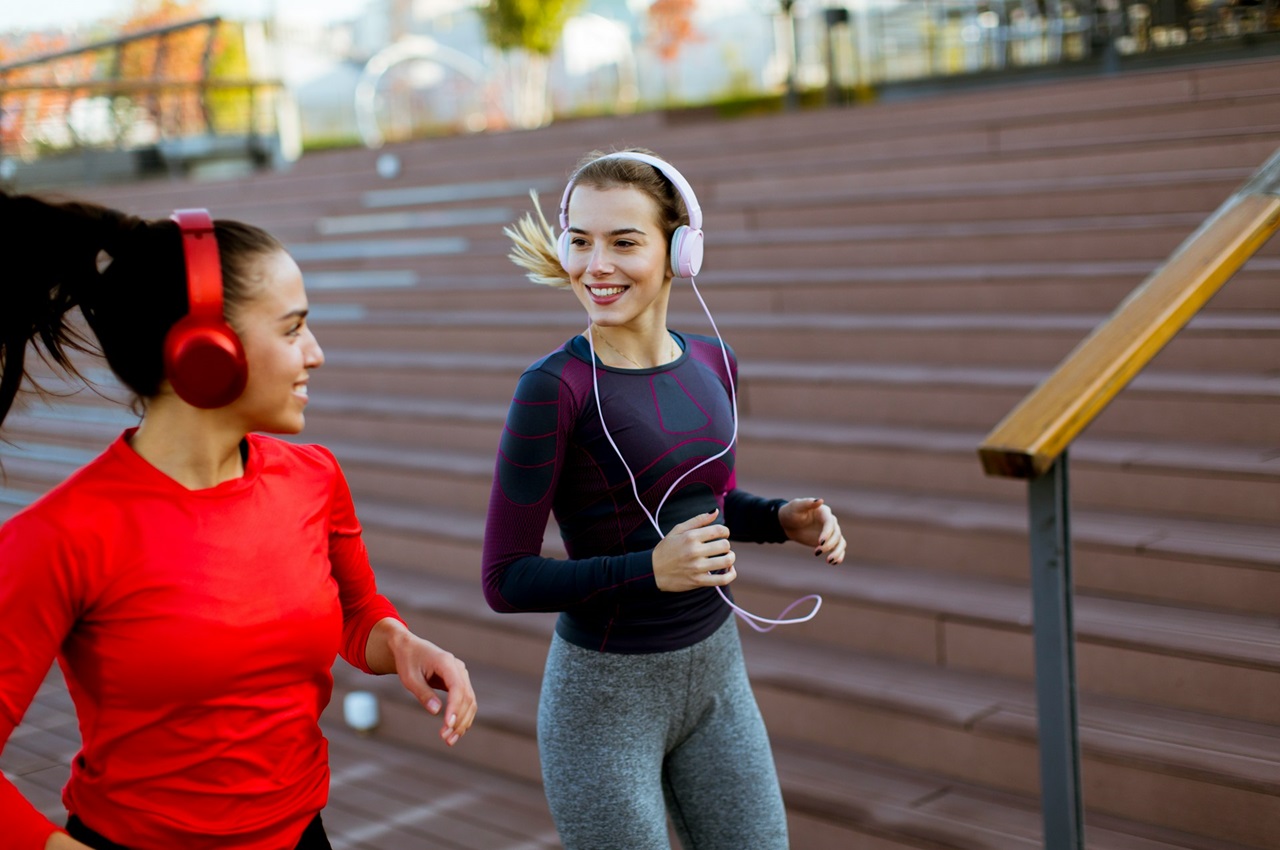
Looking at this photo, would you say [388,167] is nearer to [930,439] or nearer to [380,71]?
[380,71]

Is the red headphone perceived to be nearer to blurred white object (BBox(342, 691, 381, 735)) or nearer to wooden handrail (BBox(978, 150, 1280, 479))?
wooden handrail (BBox(978, 150, 1280, 479))

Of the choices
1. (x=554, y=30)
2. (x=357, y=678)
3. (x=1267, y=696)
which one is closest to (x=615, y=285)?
(x=1267, y=696)

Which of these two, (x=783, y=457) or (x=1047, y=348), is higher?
(x=1047, y=348)

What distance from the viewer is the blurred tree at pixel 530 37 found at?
14.4 meters

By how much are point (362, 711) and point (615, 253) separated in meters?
2.94

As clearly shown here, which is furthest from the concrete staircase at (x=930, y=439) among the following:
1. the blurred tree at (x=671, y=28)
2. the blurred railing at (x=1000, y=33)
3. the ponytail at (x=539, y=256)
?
the blurred tree at (x=671, y=28)

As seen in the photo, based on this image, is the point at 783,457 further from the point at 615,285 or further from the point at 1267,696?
the point at 615,285

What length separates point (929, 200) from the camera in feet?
20.3

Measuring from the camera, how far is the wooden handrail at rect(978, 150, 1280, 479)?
2100 millimetres

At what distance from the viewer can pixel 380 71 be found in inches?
598

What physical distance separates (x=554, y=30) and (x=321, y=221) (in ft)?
19.4

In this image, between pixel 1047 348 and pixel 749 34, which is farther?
pixel 749 34

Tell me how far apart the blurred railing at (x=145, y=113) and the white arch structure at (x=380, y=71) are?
48.6 inches

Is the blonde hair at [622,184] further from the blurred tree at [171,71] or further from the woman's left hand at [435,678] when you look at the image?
the blurred tree at [171,71]
